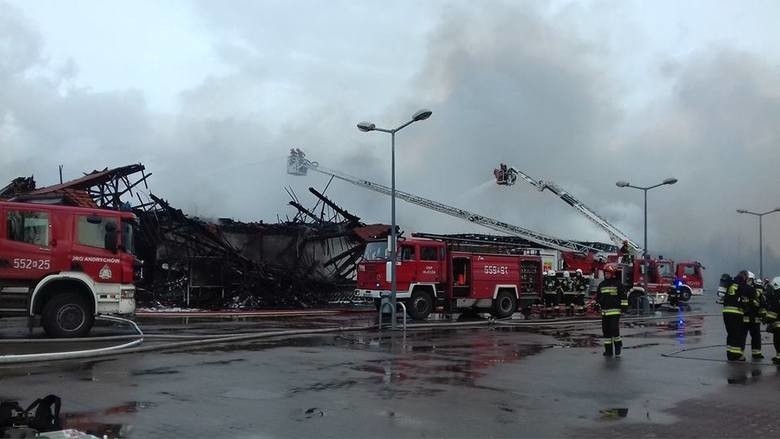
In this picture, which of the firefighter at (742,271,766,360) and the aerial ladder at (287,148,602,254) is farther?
the aerial ladder at (287,148,602,254)

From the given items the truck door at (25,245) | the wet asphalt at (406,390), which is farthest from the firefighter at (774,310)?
the truck door at (25,245)

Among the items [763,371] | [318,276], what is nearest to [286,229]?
[318,276]

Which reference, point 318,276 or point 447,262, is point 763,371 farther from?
point 318,276

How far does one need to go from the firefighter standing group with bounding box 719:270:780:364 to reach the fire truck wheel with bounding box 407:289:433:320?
421 inches

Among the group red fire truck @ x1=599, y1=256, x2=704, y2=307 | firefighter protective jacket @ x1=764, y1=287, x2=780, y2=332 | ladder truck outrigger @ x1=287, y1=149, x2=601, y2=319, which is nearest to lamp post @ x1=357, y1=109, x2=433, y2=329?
ladder truck outrigger @ x1=287, y1=149, x2=601, y2=319

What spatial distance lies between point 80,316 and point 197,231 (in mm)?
11944

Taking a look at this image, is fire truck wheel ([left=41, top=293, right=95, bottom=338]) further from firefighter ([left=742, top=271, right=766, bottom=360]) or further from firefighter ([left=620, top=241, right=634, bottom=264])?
firefighter ([left=620, top=241, right=634, bottom=264])

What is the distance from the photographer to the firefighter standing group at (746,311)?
1130 cm

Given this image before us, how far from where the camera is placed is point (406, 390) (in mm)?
8273

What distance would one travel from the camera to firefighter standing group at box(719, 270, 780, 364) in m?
11.3

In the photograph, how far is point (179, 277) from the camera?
81.4 feet

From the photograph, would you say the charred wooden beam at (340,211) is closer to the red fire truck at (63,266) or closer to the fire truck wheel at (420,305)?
the fire truck wheel at (420,305)

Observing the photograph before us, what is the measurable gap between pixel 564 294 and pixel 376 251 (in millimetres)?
9247

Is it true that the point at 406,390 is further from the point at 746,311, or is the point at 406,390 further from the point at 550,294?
the point at 550,294
